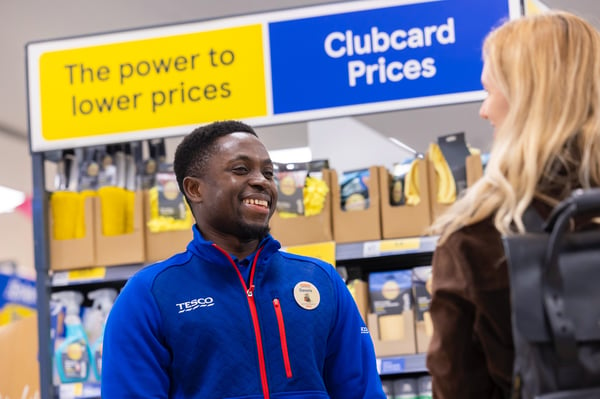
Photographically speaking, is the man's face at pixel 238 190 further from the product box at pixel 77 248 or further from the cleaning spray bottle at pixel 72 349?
the cleaning spray bottle at pixel 72 349

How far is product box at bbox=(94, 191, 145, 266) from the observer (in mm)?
3920

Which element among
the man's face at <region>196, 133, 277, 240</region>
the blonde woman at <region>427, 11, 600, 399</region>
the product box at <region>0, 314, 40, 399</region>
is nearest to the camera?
the blonde woman at <region>427, 11, 600, 399</region>

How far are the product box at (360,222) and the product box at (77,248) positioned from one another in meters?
1.09

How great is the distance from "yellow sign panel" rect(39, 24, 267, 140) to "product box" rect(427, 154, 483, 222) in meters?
0.77

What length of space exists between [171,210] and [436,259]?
2.69m

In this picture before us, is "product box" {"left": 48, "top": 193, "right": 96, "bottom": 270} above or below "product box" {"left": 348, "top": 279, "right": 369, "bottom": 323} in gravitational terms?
above

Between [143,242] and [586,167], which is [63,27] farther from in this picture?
[586,167]

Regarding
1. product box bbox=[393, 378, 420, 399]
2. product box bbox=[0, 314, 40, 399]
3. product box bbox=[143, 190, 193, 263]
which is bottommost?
product box bbox=[393, 378, 420, 399]

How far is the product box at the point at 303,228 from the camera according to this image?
3.79m

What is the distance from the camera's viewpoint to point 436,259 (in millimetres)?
1387

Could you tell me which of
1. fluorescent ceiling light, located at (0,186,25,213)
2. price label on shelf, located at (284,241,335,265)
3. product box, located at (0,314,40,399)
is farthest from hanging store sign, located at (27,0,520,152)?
fluorescent ceiling light, located at (0,186,25,213)

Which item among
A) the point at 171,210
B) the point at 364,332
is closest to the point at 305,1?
the point at 171,210

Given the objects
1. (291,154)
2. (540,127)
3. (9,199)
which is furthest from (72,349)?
(9,199)

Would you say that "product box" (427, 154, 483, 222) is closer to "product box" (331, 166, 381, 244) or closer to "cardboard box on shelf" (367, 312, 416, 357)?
"product box" (331, 166, 381, 244)
